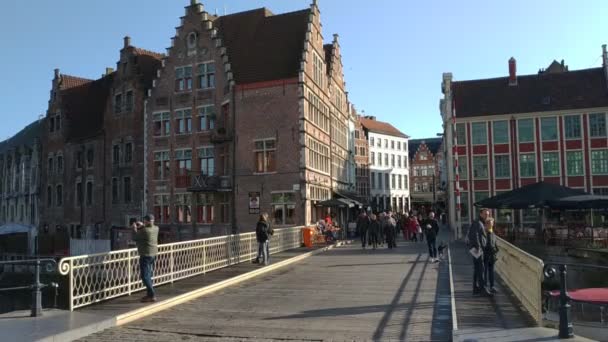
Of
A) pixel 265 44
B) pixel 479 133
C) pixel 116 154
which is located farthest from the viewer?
pixel 479 133

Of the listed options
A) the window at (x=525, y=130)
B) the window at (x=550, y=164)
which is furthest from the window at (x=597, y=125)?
the window at (x=525, y=130)

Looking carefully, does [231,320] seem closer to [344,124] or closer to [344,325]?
[344,325]

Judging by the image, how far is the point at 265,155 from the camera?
1212 inches

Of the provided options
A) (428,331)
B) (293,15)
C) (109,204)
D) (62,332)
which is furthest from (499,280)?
(109,204)

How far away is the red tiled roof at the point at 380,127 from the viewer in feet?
241

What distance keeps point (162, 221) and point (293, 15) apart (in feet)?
50.9

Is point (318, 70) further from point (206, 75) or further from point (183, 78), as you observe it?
point (183, 78)

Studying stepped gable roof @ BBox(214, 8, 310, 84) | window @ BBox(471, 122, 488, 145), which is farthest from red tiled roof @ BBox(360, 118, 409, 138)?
stepped gable roof @ BBox(214, 8, 310, 84)

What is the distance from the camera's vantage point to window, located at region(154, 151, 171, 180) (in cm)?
3441

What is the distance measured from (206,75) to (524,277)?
1071 inches

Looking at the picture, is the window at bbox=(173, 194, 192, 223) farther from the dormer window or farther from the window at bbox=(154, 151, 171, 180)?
the dormer window

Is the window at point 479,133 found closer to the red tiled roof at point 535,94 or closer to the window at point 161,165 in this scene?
the red tiled roof at point 535,94

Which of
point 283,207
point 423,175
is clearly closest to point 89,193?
point 283,207

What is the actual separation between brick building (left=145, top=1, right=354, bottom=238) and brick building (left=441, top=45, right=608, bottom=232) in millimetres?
13711
